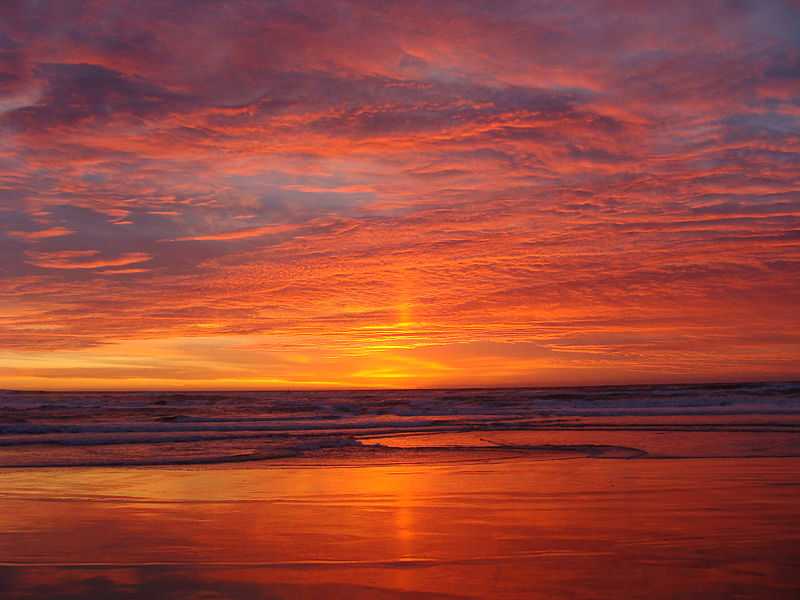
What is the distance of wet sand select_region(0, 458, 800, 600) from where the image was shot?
17.3 ft

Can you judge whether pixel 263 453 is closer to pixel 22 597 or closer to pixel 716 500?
pixel 716 500

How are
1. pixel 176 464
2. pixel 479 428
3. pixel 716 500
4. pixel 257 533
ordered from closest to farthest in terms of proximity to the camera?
1. pixel 257 533
2. pixel 716 500
3. pixel 176 464
4. pixel 479 428

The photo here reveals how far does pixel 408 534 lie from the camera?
7.04 metres

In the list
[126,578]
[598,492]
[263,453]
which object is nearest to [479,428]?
[263,453]

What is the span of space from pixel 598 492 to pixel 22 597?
6.74m

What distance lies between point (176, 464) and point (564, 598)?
10255mm

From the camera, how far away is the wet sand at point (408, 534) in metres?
5.26

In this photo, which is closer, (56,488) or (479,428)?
(56,488)

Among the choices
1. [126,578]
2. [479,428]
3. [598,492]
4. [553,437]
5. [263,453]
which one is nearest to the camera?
[126,578]

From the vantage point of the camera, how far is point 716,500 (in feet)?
28.7

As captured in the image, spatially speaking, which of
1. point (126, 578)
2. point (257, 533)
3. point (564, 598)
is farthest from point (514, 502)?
point (126, 578)

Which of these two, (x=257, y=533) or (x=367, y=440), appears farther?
(x=367, y=440)

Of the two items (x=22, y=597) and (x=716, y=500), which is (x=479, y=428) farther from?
(x=22, y=597)

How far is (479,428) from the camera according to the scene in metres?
24.0
